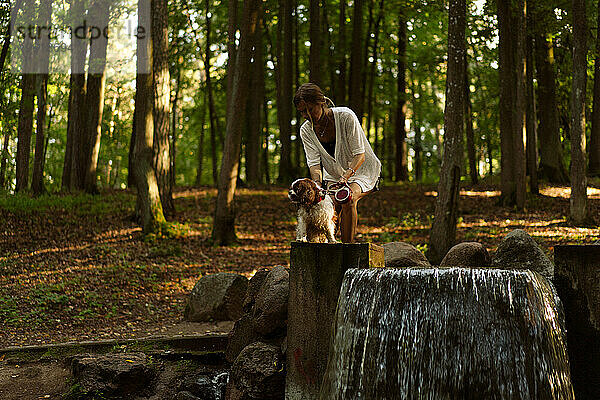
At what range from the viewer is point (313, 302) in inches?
→ 216

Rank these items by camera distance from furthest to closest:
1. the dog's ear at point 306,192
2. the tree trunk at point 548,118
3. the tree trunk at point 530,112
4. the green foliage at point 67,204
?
the tree trunk at point 548,118 → the tree trunk at point 530,112 → the green foliage at point 67,204 → the dog's ear at point 306,192

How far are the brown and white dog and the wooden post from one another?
2.14 metres

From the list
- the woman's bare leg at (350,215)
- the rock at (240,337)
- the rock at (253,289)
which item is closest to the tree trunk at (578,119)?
the rock at (253,289)

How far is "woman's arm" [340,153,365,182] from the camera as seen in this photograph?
5754 mm

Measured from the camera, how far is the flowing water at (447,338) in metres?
4.55

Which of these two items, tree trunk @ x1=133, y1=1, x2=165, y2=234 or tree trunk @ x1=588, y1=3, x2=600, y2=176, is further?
tree trunk @ x1=588, y1=3, x2=600, y2=176

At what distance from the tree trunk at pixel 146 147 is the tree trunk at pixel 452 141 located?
20.9 feet

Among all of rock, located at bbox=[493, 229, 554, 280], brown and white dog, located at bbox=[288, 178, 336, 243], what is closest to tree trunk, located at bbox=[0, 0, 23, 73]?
brown and white dog, located at bbox=[288, 178, 336, 243]

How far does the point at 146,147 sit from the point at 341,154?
8.85 metres

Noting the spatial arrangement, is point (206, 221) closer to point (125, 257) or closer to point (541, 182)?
point (125, 257)

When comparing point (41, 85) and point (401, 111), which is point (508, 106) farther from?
point (41, 85)

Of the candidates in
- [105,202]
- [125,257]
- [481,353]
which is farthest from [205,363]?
[105,202]

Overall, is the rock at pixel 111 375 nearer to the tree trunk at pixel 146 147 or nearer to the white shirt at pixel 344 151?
the white shirt at pixel 344 151

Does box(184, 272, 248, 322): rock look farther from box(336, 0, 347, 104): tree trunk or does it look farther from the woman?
box(336, 0, 347, 104): tree trunk
